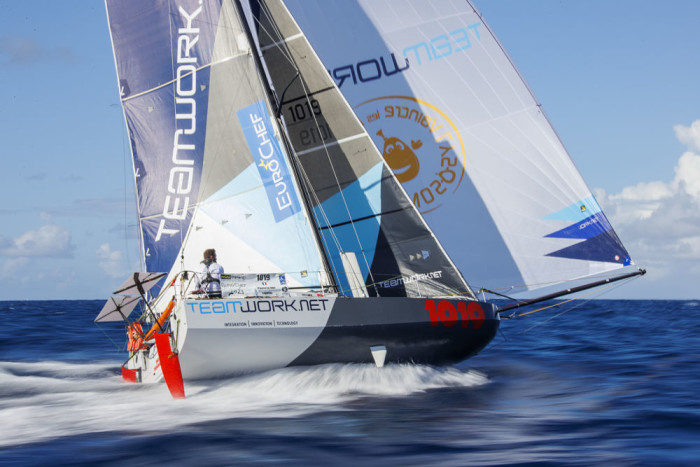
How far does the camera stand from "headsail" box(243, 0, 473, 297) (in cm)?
1098

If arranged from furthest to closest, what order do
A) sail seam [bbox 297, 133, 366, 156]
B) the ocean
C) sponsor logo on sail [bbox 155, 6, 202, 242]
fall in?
sponsor logo on sail [bbox 155, 6, 202, 242] → sail seam [bbox 297, 133, 366, 156] → the ocean

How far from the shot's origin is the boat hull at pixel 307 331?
9188 mm

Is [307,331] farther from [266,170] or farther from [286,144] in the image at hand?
[286,144]

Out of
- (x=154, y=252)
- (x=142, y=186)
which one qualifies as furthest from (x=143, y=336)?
(x=142, y=186)

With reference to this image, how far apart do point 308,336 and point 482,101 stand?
5539mm

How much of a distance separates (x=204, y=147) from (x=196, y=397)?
4418 millimetres

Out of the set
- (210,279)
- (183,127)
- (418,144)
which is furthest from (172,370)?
(418,144)

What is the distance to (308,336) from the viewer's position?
9.52 meters

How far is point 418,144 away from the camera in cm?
1316

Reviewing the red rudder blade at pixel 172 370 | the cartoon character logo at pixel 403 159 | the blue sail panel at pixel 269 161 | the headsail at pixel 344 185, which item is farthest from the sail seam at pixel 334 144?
the red rudder blade at pixel 172 370

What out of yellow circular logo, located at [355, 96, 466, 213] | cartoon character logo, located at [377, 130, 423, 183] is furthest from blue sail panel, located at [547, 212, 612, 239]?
cartoon character logo, located at [377, 130, 423, 183]

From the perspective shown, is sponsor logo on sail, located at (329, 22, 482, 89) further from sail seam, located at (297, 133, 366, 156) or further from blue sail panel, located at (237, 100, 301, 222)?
blue sail panel, located at (237, 100, 301, 222)

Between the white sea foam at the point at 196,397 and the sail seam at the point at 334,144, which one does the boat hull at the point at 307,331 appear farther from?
the sail seam at the point at 334,144

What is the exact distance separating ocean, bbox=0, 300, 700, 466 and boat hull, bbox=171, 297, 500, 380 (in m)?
0.21
